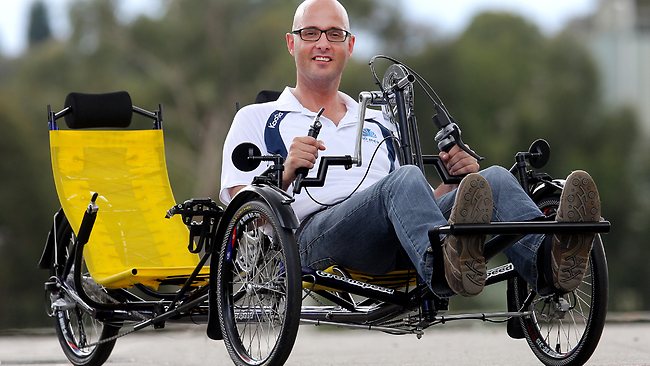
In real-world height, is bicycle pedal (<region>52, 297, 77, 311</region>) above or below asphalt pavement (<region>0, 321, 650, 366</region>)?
above

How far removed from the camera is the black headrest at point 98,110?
8258 millimetres

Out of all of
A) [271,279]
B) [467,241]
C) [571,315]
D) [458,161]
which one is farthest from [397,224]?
[571,315]

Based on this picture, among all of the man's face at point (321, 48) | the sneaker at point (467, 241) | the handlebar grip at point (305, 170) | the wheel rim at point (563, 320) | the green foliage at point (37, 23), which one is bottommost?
the wheel rim at point (563, 320)

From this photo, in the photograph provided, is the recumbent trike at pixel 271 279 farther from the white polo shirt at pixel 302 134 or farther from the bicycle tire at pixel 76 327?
the white polo shirt at pixel 302 134

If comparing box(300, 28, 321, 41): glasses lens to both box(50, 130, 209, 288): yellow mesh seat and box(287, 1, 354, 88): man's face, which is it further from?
box(50, 130, 209, 288): yellow mesh seat

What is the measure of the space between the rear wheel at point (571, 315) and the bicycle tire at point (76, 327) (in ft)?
6.81

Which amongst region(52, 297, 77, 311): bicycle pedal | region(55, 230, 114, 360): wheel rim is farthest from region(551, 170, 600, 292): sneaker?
region(52, 297, 77, 311): bicycle pedal

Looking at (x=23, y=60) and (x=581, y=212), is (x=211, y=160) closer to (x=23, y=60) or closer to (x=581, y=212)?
(x=23, y=60)

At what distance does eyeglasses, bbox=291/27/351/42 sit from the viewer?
6.91 m

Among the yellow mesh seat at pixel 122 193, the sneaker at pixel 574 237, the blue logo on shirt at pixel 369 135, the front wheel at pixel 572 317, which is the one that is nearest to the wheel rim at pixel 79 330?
the yellow mesh seat at pixel 122 193

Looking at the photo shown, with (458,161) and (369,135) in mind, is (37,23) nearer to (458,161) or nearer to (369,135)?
(369,135)

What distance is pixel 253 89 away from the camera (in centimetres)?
5278

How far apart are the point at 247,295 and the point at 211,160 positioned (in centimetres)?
4401

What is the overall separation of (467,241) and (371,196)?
1.79 ft
